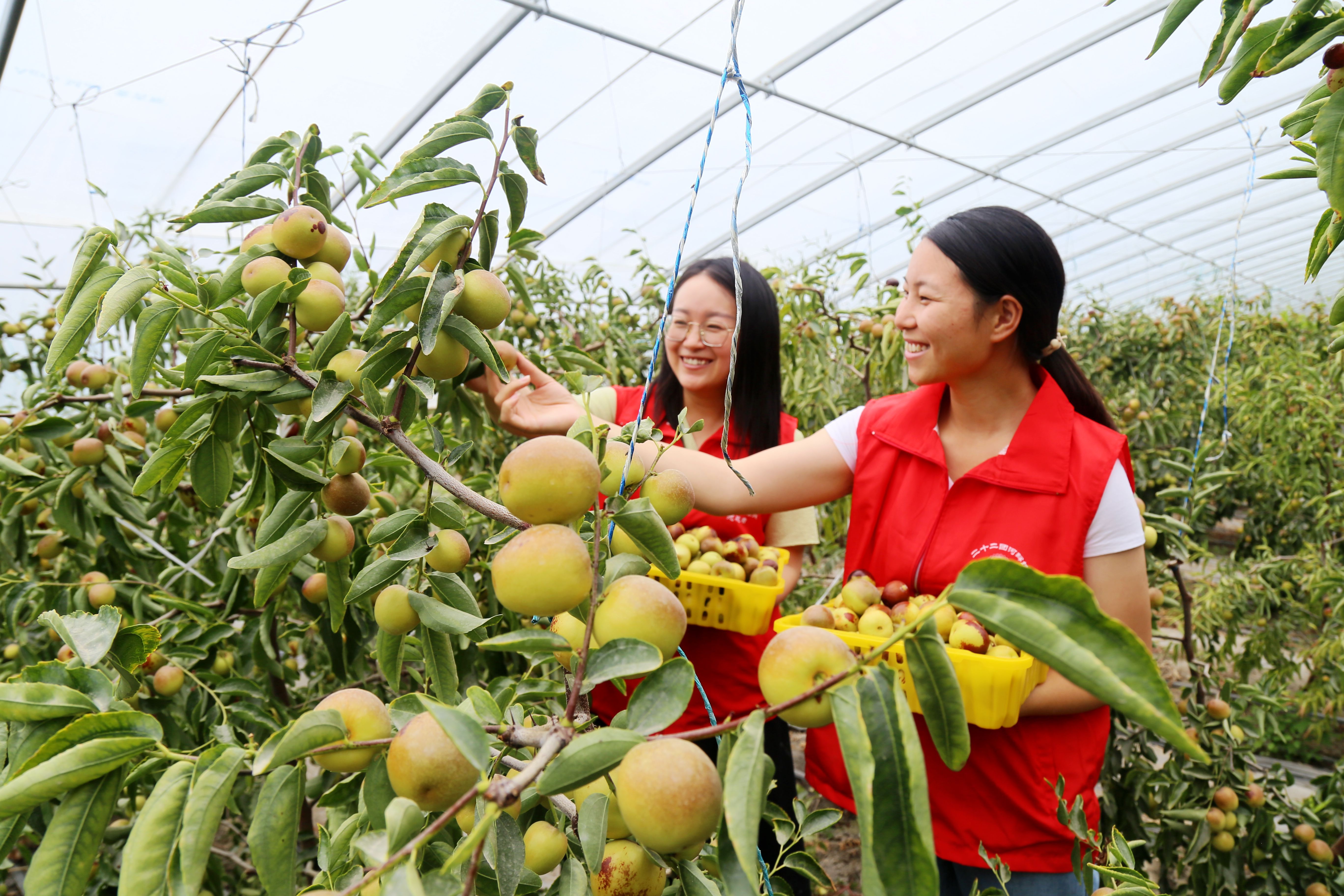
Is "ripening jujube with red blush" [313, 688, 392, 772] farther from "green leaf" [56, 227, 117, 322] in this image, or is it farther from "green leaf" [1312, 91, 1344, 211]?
"green leaf" [1312, 91, 1344, 211]

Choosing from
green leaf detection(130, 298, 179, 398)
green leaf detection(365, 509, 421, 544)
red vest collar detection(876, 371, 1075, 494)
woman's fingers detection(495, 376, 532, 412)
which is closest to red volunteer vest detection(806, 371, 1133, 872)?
red vest collar detection(876, 371, 1075, 494)

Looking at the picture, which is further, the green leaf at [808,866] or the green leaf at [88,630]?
the green leaf at [808,866]

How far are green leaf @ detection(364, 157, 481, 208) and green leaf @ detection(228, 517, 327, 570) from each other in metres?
0.35

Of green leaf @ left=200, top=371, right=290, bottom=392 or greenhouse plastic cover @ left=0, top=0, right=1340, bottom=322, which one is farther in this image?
greenhouse plastic cover @ left=0, top=0, right=1340, bottom=322

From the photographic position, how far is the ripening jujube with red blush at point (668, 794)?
19.1 inches

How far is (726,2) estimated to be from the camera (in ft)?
16.0

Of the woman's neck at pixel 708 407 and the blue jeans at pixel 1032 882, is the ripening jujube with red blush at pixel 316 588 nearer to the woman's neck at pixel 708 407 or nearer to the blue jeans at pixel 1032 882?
the woman's neck at pixel 708 407

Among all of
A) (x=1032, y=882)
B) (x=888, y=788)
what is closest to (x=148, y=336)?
(x=888, y=788)

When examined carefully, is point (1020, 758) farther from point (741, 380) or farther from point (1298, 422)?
point (1298, 422)

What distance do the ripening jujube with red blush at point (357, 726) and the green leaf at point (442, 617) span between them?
87mm

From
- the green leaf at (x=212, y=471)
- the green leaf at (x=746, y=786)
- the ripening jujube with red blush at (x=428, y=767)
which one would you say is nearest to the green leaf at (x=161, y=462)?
the green leaf at (x=212, y=471)

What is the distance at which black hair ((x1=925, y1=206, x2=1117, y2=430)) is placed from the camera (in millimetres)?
1460

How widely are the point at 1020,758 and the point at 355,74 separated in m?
5.28

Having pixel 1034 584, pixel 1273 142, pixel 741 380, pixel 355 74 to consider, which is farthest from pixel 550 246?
pixel 1273 142
